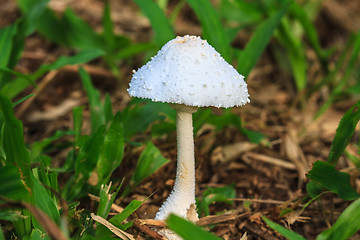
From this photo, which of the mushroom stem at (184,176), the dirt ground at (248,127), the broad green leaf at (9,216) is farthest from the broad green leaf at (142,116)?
the broad green leaf at (9,216)

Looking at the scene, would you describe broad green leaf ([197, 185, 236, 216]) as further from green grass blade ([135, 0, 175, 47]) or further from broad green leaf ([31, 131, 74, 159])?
green grass blade ([135, 0, 175, 47])

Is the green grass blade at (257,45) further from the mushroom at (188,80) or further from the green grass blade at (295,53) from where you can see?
the mushroom at (188,80)

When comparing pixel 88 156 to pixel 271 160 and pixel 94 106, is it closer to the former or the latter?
pixel 94 106

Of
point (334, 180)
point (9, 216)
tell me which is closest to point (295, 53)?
point (334, 180)

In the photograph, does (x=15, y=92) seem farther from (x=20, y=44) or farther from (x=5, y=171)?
(x=5, y=171)

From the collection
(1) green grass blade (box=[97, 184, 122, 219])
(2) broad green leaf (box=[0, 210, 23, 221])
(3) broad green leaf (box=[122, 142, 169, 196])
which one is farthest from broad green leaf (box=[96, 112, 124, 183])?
(2) broad green leaf (box=[0, 210, 23, 221])
